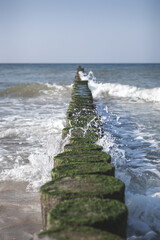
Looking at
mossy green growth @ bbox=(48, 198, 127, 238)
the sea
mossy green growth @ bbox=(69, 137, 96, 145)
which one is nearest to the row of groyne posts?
mossy green growth @ bbox=(48, 198, 127, 238)

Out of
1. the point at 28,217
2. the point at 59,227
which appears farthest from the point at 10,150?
the point at 59,227

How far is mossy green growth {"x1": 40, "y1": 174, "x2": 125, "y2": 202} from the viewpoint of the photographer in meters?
1.78

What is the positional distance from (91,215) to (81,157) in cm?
97

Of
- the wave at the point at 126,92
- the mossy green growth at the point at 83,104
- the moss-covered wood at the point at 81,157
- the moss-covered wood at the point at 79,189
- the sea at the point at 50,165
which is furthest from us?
the wave at the point at 126,92

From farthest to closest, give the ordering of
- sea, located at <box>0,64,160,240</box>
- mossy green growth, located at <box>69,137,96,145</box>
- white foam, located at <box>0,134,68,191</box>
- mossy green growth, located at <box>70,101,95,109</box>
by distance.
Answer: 1. mossy green growth, located at <box>70,101,95,109</box>
2. white foam, located at <box>0,134,68,191</box>
3. mossy green growth, located at <box>69,137,96,145</box>
4. sea, located at <box>0,64,160,240</box>

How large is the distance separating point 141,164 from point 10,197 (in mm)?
2156

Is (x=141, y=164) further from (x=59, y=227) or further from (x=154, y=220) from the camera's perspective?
(x=59, y=227)

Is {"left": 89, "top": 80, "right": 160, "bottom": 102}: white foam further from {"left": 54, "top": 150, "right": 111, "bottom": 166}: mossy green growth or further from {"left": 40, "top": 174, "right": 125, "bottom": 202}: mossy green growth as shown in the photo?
{"left": 40, "top": 174, "right": 125, "bottom": 202}: mossy green growth

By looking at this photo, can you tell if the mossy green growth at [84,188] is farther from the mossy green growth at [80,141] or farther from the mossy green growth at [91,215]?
the mossy green growth at [80,141]

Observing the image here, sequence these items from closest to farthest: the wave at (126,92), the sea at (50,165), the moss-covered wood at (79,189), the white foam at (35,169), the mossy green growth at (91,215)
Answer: the mossy green growth at (91,215) → the moss-covered wood at (79,189) → the sea at (50,165) → the white foam at (35,169) → the wave at (126,92)

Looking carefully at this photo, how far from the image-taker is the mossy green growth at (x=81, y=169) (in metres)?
2.10

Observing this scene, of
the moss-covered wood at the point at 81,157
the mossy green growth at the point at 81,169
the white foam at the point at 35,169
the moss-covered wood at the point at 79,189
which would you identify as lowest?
the white foam at the point at 35,169

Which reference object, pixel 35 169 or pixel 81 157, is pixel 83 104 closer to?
pixel 35 169

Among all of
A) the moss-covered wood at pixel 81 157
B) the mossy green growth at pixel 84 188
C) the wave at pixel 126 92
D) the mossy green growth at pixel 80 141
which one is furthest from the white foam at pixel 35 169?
the wave at pixel 126 92
